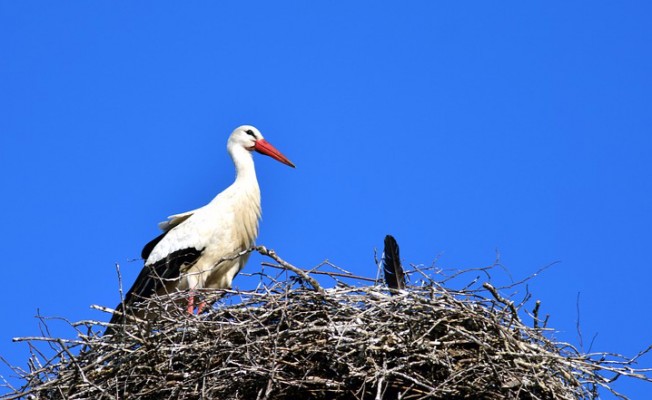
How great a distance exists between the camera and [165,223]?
884 centimetres

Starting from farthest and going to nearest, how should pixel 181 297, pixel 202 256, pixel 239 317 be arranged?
pixel 202 256 < pixel 181 297 < pixel 239 317

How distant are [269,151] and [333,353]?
3413 millimetres

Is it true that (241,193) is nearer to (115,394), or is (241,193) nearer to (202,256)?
(202,256)

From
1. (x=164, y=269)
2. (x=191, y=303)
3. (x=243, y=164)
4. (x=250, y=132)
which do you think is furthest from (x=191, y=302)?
(x=250, y=132)

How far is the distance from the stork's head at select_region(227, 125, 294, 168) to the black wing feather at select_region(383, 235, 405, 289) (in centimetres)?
254

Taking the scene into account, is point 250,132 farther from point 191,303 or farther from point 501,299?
point 501,299

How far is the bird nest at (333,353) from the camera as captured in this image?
632 cm

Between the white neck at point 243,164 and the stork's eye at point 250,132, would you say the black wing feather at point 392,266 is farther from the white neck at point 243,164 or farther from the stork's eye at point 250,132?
the stork's eye at point 250,132

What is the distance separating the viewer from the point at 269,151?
956 cm

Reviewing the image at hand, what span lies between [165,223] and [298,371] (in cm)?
265

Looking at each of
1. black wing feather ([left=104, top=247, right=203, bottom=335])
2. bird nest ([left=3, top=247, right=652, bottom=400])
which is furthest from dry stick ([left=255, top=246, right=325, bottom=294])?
black wing feather ([left=104, top=247, right=203, bottom=335])

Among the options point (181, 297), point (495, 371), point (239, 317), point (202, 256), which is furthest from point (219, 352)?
point (202, 256)

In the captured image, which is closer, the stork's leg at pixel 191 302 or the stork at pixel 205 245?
the stork's leg at pixel 191 302

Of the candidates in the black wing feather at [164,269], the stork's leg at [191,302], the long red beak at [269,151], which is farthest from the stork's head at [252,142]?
the stork's leg at [191,302]
